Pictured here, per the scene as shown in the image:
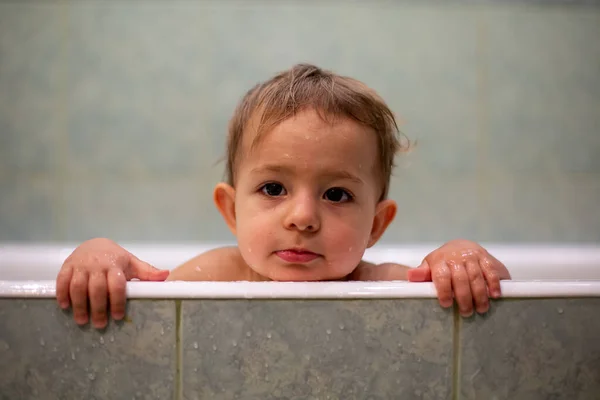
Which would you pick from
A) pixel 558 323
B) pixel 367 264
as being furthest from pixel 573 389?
pixel 367 264

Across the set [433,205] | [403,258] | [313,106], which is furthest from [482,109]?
[313,106]

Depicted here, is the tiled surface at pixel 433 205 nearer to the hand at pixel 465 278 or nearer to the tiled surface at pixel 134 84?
the tiled surface at pixel 134 84

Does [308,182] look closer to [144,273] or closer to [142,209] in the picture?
[144,273]

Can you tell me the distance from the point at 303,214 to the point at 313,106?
0.17 metres

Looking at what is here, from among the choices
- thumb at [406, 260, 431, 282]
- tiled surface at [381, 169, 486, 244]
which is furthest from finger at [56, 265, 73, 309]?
tiled surface at [381, 169, 486, 244]

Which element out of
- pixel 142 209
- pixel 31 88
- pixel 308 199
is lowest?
pixel 308 199

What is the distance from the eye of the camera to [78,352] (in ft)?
2.13

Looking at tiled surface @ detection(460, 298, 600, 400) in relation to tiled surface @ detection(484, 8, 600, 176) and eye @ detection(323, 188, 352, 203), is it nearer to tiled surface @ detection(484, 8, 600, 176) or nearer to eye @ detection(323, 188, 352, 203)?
eye @ detection(323, 188, 352, 203)

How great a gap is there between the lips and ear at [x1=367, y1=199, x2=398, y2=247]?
0.55 ft

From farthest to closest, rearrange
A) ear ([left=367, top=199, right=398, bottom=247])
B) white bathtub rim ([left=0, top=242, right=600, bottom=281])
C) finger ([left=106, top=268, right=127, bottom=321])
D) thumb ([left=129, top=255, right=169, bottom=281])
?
white bathtub rim ([left=0, top=242, right=600, bottom=281]), ear ([left=367, top=199, right=398, bottom=247]), thumb ([left=129, top=255, right=169, bottom=281]), finger ([left=106, top=268, right=127, bottom=321])

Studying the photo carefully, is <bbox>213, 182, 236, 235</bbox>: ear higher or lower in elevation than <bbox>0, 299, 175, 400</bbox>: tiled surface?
higher

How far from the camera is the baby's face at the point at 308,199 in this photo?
80cm

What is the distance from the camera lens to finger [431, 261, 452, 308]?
657 mm

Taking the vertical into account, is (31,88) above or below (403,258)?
above
